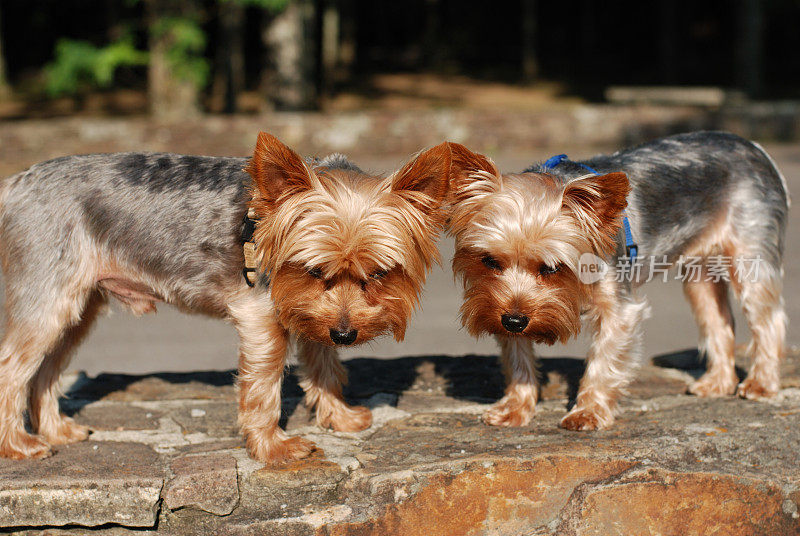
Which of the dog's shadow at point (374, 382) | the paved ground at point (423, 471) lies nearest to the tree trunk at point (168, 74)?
the dog's shadow at point (374, 382)

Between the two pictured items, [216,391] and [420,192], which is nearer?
[420,192]

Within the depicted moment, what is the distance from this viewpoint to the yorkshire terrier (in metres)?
4.99

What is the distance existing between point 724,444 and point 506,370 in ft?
4.41

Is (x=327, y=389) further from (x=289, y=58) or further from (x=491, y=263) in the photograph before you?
(x=289, y=58)

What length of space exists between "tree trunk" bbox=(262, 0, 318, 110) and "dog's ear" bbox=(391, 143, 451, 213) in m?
16.9

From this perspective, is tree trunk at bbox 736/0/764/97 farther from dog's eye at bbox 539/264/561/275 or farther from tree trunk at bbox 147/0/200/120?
dog's eye at bbox 539/264/561/275

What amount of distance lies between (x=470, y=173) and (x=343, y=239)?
1008 mm

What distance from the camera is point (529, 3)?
1553 inches

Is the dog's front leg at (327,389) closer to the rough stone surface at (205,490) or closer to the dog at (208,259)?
the dog at (208,259)

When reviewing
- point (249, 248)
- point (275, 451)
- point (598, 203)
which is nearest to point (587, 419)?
point (598, 203)

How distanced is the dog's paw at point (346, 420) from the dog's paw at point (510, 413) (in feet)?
2.41

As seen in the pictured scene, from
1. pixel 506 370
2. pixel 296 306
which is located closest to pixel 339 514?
pixel 296 306

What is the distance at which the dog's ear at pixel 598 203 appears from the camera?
16.0 ft

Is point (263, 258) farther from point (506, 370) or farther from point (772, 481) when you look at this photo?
point (772, 481)
